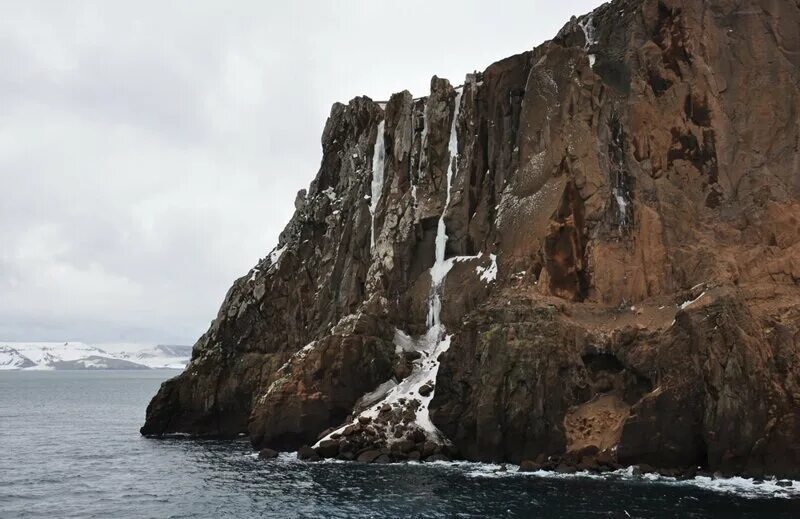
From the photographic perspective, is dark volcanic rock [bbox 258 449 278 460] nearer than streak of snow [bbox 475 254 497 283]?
Yes

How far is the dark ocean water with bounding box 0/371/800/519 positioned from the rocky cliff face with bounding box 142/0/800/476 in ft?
13.0

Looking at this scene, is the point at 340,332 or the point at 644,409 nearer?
the point at 644,409

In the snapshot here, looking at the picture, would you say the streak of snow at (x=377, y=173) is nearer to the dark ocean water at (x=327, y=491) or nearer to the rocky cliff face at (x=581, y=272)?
the rocky cliff face at (x=581, y=272)

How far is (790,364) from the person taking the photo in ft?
154

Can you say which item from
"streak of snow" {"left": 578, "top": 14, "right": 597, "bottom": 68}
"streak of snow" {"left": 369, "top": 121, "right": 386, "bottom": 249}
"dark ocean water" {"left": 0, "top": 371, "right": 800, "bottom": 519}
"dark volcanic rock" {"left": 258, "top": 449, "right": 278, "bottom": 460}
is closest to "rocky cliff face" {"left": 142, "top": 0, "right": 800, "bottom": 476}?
"streak of snow" {"left": 578, "top": 14, "right": 597, "bottom": 68}

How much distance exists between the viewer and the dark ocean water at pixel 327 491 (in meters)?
38.3

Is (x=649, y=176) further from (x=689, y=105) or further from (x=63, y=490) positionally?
(x=63, y=490)

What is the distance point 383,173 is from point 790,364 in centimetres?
4179

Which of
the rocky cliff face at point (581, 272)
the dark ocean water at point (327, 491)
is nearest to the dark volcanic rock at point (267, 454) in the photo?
the dark ocean water at point (327, 491)

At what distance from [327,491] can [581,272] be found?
84.6 ft

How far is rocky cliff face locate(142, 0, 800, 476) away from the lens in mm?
47969

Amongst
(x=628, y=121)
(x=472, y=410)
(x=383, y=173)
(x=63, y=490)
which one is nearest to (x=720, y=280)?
(x=628, y=121)

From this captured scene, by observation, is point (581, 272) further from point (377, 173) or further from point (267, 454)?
point (267, 454)

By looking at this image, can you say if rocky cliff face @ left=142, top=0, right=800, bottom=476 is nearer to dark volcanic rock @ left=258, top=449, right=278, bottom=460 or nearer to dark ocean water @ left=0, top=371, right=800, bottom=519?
dark volcanic rock @ left=258, top=449, right=278, bottom=460
